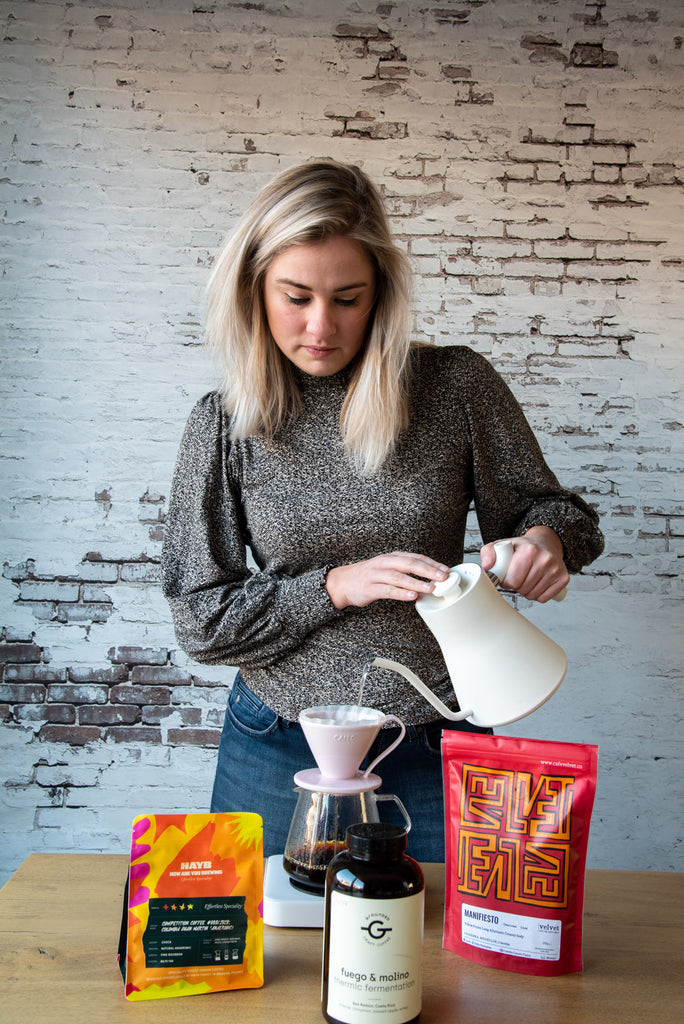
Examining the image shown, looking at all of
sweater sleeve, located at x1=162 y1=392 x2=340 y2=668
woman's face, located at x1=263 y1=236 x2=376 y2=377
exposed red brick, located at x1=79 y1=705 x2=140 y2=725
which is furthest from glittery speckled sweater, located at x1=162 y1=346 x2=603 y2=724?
exposed red brick, located at x1=79 y1=705 x2=140 y2=725

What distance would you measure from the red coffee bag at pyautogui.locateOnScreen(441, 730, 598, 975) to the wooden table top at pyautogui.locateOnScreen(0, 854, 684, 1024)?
0.10ft

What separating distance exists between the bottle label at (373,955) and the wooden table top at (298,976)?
0.23 ft

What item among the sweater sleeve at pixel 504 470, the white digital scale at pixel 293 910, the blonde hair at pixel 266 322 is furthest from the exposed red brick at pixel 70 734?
the white digital scale at pixel 293 910

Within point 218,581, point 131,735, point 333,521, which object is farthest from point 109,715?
point 333,521

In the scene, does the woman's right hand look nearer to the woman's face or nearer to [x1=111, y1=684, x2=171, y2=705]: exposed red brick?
the woman's face

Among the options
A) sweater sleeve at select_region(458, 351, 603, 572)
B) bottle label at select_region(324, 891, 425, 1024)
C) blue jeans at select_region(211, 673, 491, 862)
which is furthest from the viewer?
sweater sleeve at select_region(458, 351, 603, 572)

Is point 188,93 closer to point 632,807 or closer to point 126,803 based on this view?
point 126,803

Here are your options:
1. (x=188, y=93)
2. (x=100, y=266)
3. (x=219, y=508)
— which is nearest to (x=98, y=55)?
(x=188, y=93)

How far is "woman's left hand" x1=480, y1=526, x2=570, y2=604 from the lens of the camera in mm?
1191

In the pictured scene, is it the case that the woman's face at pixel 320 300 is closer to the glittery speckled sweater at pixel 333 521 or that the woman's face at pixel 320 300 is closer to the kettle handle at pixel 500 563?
the glittery speckled sweater at pixel 333 521

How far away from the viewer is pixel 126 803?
2.42 metres

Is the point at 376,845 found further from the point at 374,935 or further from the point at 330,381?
the point at 330,381

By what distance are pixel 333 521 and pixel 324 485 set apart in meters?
0.07

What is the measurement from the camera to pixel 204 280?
2408 millimetres
